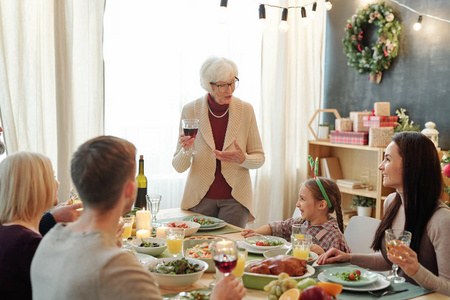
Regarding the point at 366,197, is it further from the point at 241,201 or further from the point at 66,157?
the point at 66,157

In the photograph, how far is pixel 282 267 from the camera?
191 cm

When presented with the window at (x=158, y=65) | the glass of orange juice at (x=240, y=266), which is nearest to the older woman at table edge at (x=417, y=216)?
the glass of orange juice at (x=240, y=266)

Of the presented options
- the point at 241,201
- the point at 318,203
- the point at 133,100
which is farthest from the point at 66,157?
the point at 318,203

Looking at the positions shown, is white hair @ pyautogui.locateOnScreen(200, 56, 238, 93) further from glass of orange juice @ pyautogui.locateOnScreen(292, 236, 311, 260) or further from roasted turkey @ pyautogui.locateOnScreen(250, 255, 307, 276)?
roasted turkey @ pyautogui.locateOnScreen(250, 255, 307, 276)

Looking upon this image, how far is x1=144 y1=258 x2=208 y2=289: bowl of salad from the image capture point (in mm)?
1826

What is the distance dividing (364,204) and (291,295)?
11.4ft

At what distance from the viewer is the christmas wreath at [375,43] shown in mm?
4672

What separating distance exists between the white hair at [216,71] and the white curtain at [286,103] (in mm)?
1903

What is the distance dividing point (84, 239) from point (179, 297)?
0.53 metres

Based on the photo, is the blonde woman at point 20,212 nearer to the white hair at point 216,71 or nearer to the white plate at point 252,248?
the white plate at point 252,248

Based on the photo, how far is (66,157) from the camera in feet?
12.9

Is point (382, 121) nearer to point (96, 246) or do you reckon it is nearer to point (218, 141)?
point (218, 141)

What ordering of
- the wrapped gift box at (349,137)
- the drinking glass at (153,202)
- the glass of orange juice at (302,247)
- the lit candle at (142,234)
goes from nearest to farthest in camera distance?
the glass of orange juice at (302,247)
the lit candle at (142,234)
the drinking glass at (153,202)
the wrapped gift box at (349,137)

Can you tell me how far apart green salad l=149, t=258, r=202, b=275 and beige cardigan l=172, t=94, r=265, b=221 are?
4.18 ft
